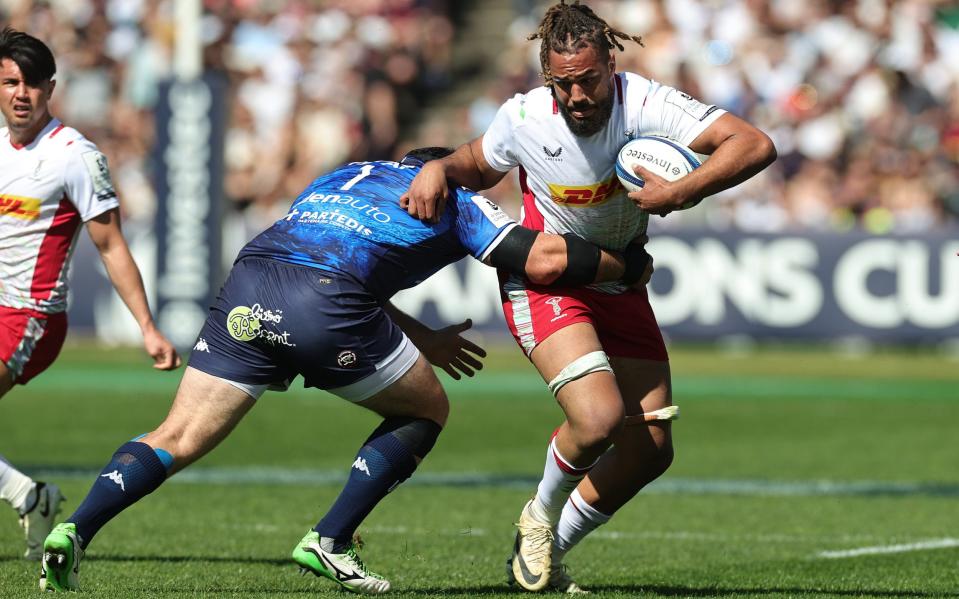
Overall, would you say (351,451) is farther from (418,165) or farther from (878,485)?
(418,165)

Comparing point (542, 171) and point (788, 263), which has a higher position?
point (542, 171)

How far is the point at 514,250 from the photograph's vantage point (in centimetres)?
621

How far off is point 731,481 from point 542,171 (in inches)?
199

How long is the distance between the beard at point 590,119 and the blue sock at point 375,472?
4.20 feet

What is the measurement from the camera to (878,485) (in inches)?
429

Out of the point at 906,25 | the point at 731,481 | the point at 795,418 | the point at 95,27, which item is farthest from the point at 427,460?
the point at 95,27

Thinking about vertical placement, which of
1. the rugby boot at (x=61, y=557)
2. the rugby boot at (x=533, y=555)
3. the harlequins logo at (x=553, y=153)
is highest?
the harlequins logo at (x=553, y=153)

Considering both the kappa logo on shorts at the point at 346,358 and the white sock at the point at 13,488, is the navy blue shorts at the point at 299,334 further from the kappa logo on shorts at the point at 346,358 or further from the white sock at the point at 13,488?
the white sock at the point at 13,488

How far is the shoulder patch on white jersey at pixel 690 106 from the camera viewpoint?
20.6 ft

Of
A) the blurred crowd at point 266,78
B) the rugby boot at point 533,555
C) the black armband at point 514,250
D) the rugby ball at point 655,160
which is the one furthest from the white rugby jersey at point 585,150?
the blurred crowd at point 266,78

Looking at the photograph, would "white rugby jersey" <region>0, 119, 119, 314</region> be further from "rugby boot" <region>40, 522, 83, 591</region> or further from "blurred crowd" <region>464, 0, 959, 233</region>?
"blurred crowd" <region>464, 0, 959, 233</region>

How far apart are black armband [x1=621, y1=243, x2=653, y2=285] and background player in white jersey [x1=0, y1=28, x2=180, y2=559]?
207 cm

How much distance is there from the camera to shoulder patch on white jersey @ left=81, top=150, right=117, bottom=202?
7.23 meters

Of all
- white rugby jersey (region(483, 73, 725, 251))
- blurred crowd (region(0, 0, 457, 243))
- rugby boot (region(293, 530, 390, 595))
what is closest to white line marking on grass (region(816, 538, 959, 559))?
white rugby jersey (region(483, 73, 725, 251))
